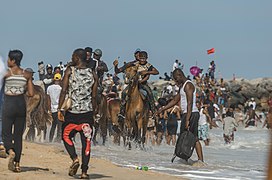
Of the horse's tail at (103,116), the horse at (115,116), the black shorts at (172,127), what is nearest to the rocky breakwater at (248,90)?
the black shorts at (172,127)

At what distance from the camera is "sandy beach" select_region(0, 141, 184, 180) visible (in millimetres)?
9398

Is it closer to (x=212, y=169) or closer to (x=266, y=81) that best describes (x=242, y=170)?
(x=212, y=169)

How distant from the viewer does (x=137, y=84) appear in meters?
18.0

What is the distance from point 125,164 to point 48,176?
3.85 metres

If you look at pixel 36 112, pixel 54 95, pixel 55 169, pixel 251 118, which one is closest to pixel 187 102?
pixel 55 169

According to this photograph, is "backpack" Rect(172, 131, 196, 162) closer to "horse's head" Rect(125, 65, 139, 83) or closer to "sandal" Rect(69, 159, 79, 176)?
"horse's head" Rect(125, 65, 139, 83)

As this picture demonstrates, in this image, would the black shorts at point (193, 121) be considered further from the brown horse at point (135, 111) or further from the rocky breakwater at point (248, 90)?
the rocky breakwater at point (248, 90)

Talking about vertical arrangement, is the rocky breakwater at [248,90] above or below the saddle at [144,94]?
above

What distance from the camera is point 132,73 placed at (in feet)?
59.3

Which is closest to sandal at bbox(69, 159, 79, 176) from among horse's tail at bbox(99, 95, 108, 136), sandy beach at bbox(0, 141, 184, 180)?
sandy beach at bbox(0, 141, 184, 180)

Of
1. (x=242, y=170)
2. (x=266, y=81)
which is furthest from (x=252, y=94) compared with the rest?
(x=242, y=170)

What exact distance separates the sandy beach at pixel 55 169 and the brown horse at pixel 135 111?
480 centimetres

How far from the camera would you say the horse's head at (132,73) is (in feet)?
58.7

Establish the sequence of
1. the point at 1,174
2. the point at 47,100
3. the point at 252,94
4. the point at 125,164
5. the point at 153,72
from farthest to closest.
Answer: the point at 252,94 < the point at 47,100 < the point at 153,72 < the point at 125,164 < the point at 1,174
